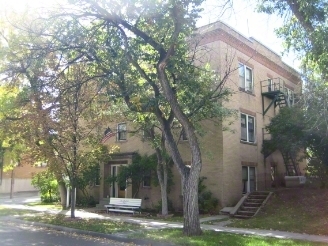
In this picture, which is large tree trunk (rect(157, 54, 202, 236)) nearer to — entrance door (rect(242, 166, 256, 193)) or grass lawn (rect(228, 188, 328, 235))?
grass lawn (rect(228, 188, 328, 235))

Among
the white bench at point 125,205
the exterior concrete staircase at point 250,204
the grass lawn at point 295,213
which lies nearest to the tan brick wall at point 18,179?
the white bench at point 125,205

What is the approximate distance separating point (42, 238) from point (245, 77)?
49.3 feet

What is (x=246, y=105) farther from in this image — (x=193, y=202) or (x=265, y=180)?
(x=193, y=202)

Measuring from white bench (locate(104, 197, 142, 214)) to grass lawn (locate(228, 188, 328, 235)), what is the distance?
5.58 metres

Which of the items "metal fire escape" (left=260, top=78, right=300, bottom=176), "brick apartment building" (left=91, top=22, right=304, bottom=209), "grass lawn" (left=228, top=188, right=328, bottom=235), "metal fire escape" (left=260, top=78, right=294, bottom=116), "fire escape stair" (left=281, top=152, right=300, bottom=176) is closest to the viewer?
"grass lawn" (left=228, top=188, right=328, bottom=235)

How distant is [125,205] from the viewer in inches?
782

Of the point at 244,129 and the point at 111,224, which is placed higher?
the point at 244,129

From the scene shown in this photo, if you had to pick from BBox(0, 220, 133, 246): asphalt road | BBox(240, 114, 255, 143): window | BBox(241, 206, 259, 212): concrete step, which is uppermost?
BBox(240, 114, 255, 143): window

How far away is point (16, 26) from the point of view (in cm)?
1268

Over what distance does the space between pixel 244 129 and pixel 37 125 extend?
1177 centimetres

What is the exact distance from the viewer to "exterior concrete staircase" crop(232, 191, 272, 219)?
17502 mm

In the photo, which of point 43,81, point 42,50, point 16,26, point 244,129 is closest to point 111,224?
point 43,81

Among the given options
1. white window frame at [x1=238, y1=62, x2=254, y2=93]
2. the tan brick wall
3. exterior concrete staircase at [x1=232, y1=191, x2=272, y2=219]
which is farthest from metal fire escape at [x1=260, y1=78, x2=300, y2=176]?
the tan brick wall

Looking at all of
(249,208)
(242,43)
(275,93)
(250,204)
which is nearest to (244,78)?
(242,43)
